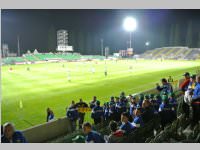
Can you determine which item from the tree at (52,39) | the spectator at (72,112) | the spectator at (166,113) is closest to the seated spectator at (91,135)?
the spectator at (166,113)

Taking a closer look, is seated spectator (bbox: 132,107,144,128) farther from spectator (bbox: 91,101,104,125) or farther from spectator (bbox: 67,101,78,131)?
spectator (bbox: 67,101,78,131)

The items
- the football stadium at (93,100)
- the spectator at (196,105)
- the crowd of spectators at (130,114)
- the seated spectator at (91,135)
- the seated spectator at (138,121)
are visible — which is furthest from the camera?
the spectator at (196,105)

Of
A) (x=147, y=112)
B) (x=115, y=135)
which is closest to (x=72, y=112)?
(x=147, y=112)

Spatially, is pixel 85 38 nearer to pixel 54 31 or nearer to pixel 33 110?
pixel 54 31

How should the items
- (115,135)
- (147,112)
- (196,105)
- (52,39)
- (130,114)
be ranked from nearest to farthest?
(115,135) < (147,112) < (196,105) < (130,114) < (52,39)

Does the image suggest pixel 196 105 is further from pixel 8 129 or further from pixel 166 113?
pixel 8 129

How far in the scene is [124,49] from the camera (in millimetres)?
17250

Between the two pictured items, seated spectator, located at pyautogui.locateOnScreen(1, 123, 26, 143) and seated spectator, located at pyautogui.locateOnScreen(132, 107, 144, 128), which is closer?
seated spectator, located at pyautogui.locateOnScreen(1, 123, 26, 143)

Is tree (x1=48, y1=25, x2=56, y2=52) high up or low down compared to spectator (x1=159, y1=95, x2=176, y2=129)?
up

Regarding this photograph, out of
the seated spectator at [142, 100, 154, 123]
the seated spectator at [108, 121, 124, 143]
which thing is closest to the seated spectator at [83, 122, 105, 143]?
the seated spectator at [108, 121, 124, 143]

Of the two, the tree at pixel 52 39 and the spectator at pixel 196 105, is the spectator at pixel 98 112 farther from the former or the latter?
the tree at pixel 52 39

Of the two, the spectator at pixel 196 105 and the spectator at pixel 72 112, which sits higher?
the spectator at pixel 196 105

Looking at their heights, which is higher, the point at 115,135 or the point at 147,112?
the point at 147,112

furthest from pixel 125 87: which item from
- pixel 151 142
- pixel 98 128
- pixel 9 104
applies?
pixel 151 142
